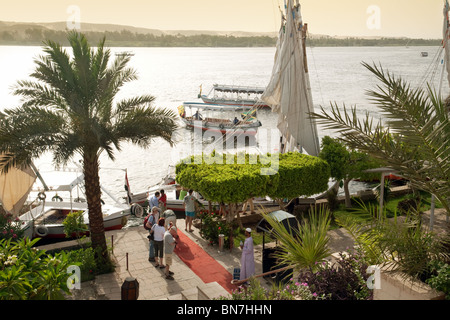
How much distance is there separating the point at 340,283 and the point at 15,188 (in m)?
12.3

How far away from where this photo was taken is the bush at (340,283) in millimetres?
7441

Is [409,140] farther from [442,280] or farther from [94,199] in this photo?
[94,199]

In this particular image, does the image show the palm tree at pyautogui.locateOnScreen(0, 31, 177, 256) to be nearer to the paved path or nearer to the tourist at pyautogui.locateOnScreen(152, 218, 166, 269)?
the paved path

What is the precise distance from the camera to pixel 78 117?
487 inches

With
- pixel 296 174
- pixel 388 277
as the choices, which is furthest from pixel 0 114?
pixel 388 277

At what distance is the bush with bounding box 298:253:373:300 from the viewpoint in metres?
7.44

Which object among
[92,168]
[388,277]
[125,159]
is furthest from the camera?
[125,159]

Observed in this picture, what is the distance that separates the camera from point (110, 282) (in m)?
12.1

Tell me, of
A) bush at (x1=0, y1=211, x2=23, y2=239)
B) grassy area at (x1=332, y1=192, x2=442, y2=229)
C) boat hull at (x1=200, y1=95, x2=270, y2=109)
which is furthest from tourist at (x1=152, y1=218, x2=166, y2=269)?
boat hull at (x1=200, y1=95, x2=270, y2=109)

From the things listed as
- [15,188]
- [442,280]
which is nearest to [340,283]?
[442,280]

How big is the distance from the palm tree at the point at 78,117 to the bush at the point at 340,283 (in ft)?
21.4

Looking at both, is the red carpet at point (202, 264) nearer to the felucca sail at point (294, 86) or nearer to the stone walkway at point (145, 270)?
the stone walkway at point (145, 270)

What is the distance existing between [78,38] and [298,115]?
11.9 meters

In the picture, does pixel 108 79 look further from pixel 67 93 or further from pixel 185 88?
pixel 185 88
